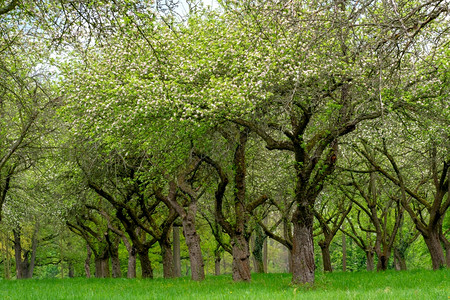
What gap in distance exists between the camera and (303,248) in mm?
14359

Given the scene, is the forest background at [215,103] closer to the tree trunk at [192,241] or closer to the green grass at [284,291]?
the tree trunk at [192,241]

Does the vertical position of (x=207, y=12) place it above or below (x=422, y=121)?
above

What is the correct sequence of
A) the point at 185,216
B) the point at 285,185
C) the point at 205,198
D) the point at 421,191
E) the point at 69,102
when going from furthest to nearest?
1. the point at 421,191
2. the point at 205,198
3. the point at 285,185
4. the point at 185,216
5. the point at 69,102

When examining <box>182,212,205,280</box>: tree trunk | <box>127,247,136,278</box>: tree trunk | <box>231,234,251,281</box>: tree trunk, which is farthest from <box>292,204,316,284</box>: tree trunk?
<box>127,247,136,278</box>: tree trunk

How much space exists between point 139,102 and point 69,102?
420cm

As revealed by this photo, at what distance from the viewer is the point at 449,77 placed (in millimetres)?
13266

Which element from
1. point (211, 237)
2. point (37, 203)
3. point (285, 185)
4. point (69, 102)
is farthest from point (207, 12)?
point (211, 237)

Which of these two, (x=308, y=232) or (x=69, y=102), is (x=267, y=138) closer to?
(x=308, y=232)

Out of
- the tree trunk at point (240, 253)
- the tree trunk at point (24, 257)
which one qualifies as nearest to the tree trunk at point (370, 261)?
the tree trunk at point (240, 253)

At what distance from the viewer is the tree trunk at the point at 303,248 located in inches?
557

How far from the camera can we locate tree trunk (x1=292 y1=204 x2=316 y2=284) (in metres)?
14.2

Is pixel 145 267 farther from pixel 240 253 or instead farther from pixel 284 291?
pixel 284 291

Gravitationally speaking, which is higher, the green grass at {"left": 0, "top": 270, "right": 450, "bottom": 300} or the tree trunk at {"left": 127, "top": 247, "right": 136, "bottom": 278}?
the tree trunk at {"left": 127, "top": 247, "right": 136, "bottom": 278}

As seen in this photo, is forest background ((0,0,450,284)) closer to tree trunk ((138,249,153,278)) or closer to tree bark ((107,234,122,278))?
tree trunk ((138,249,153,278))
